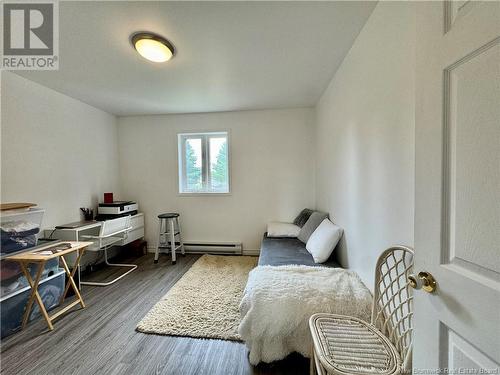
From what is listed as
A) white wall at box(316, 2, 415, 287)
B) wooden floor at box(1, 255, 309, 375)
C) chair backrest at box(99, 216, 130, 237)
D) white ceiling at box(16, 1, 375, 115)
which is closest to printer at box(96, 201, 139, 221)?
chair backrest at box(99, 216, 130, 237)

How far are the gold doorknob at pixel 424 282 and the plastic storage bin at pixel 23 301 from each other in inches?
105

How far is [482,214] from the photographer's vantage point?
1.81 feet

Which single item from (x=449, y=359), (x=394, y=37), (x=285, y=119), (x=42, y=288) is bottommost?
(x=42, y=288)

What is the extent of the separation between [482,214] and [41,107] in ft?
12.0

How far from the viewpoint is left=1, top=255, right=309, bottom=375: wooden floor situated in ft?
4.62

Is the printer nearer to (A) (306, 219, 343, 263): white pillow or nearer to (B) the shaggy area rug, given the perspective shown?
(B) the shaggy area rug

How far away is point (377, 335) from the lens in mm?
1101

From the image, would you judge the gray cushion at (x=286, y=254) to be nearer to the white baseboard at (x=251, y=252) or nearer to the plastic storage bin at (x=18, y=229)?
the white baseboard at (x=251, y=252)

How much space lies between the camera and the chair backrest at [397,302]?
99 cm

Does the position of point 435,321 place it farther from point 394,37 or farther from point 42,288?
point 42,288

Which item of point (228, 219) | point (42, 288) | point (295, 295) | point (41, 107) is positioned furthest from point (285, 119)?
Result: point (42, 288)

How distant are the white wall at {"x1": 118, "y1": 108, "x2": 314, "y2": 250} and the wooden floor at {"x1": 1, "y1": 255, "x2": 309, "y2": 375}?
1.73 m

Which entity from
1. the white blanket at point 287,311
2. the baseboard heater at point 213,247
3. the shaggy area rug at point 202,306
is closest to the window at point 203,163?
the baseboard heater at point 213,247

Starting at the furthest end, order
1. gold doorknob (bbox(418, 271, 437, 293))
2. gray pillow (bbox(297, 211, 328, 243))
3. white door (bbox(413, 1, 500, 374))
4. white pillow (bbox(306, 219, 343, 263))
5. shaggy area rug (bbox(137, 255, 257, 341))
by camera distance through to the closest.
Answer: gray pillow (bbox(297, 211, 328, 243)), white pillow (bbox(306, 219, 343, 263)), shaggy area rug (bbox(137, 255, 257, 341)), gold doorknob (bbox(418, 271, 437, 293)), white door (bbox(413, 1, 500, 374))
